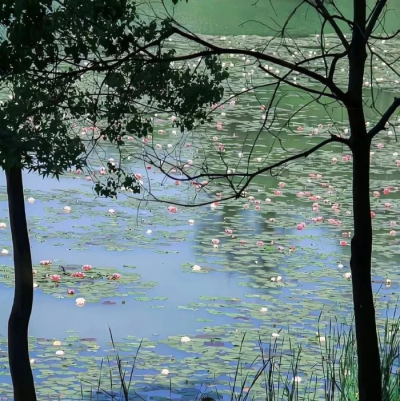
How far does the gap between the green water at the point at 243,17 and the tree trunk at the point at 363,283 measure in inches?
469

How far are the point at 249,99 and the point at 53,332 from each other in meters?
6.31

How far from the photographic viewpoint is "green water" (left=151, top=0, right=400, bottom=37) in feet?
48.5

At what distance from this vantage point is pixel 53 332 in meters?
3.87

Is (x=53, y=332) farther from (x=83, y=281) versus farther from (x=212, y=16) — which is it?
(x=212, y=16)

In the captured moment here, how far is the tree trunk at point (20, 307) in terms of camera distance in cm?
293

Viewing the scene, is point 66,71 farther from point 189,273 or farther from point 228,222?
point 228,222

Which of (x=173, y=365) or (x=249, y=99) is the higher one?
(x=249, y=99)

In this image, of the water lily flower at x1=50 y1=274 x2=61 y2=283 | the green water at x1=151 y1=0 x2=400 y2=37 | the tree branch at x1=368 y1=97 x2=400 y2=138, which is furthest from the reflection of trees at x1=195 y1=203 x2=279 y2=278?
the green water at x1=151 y1=0 x2=400 y2=37

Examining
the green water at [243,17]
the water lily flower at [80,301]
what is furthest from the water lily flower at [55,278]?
the green water at [243,17]

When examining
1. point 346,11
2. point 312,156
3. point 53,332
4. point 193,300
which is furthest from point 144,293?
point 346,11

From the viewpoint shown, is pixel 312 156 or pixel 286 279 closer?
pixel 286 279

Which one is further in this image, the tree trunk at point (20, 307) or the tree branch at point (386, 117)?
the tree trunk at point (20, 307)

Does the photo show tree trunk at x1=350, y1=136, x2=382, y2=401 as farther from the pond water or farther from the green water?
the green water

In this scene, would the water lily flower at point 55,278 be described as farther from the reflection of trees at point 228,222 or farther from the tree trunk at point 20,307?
the tree trunk at point 20,307
